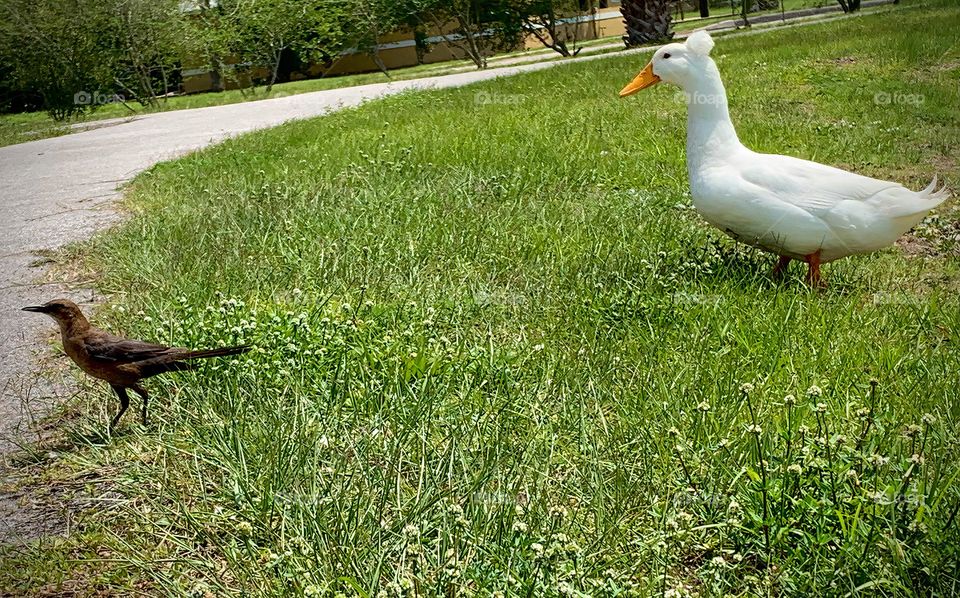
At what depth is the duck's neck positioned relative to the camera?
5.11 metres

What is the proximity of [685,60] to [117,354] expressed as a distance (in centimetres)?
351

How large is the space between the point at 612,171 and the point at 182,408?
5.10m

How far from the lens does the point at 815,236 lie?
4625 millimetres

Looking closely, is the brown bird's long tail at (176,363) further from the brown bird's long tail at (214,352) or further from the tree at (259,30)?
the tree at (259,30)

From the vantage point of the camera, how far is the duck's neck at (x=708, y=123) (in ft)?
16.8

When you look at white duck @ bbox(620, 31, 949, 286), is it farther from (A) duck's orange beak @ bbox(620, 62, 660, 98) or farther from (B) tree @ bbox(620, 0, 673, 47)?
(B) tree @ bbox(620, 0, 673, 47)

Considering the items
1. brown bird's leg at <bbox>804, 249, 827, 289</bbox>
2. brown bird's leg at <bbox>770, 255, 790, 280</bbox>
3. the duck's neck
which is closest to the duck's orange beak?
the duck's neck

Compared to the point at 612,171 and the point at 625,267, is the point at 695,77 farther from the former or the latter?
the point at 612,171

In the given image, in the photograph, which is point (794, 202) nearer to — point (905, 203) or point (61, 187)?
point (905, 203)

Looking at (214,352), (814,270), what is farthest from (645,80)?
(214,352)

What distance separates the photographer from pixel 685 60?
208 inches

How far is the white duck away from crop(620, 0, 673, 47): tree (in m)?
19.3

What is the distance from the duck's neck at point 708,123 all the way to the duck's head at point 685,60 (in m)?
0.03

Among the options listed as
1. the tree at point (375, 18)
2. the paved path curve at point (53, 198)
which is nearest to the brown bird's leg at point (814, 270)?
the paved path curve at point (53, 198)
